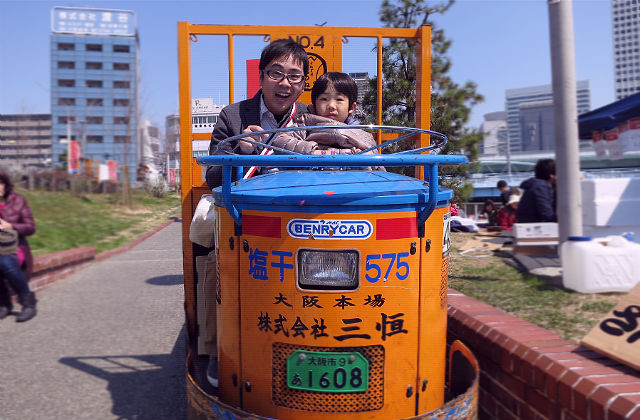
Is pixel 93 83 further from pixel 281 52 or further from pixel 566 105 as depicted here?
pixel 566 105

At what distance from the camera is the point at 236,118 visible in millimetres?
2863

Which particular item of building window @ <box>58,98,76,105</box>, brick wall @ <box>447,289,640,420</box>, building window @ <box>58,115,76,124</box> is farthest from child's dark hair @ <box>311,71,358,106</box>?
building window @ <box>58,98,76,105</box>

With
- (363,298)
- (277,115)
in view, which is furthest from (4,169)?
(363,298)

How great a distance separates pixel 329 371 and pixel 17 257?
4598 mm

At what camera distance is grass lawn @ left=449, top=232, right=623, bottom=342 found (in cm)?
282

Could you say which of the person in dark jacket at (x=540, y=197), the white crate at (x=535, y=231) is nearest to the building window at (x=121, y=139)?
the white crate at (x=535, y=231)

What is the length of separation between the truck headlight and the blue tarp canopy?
6.02 metres

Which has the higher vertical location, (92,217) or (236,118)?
(236,118)

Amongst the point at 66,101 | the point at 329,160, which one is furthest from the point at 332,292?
the point at 66,101

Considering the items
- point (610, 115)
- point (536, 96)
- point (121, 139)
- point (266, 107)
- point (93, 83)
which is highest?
point (93, 83)

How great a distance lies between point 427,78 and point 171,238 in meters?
1.99

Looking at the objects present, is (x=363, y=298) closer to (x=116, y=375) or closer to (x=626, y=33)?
(x=116, y=375)

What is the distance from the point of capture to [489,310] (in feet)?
9.16

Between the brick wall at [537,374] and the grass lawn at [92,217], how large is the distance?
181cm
